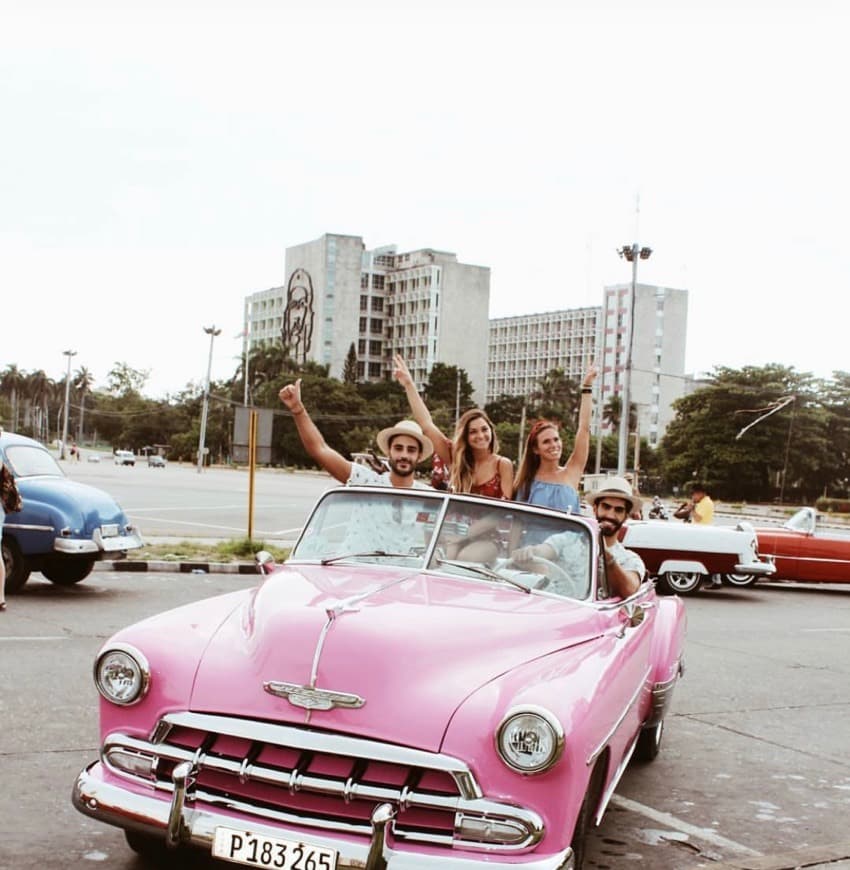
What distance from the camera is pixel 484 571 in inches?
204

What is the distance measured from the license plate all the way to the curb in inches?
510

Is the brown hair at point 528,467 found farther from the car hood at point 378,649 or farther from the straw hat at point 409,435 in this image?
the car hood at point 378,649

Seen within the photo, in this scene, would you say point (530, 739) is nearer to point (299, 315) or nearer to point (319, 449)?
point (319, 449)

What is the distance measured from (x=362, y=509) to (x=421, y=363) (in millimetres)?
160917

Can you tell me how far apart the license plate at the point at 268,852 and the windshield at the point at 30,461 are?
1015 centimetres

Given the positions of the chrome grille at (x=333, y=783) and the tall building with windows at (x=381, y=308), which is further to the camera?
the tall building with windows at (x=381, y=308)

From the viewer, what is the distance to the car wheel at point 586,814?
4.18 metres

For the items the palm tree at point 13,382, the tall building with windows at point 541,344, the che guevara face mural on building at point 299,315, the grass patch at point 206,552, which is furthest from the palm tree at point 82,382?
the grass patch at point 206,552

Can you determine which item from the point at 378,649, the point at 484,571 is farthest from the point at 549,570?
the point at 378,649

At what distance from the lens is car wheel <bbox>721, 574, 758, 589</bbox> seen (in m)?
18.9

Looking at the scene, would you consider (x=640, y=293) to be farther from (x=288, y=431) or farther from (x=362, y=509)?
(x=362, y=509)

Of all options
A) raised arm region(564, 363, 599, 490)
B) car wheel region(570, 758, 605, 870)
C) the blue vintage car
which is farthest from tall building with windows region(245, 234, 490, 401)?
car wheel region(570, 758, 605, 870)

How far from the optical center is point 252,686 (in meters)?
4.03

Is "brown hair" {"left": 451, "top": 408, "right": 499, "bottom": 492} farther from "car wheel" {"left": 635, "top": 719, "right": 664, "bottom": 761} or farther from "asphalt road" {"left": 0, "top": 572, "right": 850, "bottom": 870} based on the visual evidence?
"asphalt road" {"left": 0, "top": 572, "right": 850, "bottom": 870}
